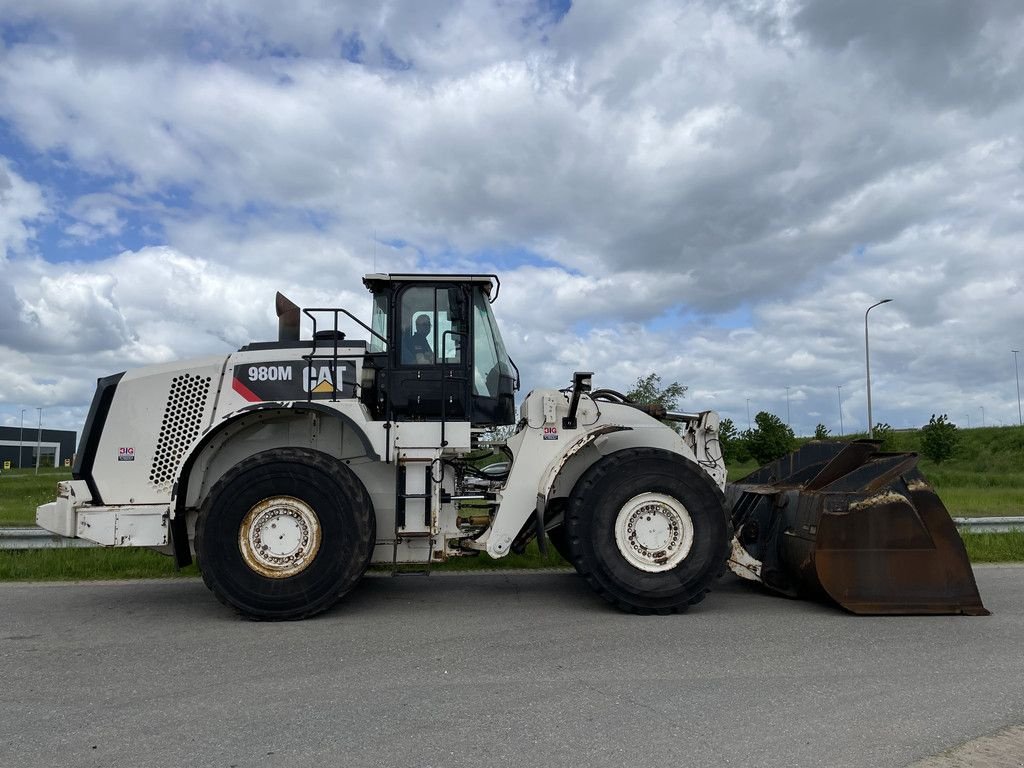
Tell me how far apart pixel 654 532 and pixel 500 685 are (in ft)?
8.17

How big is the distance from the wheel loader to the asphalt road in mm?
369

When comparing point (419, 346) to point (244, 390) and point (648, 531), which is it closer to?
point (244, 390)

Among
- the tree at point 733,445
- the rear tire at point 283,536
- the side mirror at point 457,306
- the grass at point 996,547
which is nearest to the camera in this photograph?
the rear tire at point 283,536

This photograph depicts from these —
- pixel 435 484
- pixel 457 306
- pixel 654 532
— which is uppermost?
pixel 457 306

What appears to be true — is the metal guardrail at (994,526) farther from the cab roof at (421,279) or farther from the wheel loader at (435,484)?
the cab roof at (421,279)

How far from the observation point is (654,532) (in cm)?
666

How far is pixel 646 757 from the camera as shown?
352cm

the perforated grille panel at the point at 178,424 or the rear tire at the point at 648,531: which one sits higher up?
the perforated grille panel at the point at 178,424

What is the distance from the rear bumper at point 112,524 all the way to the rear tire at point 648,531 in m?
3.37

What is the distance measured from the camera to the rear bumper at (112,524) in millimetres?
6504

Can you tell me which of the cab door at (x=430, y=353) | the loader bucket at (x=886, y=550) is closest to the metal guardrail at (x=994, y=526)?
the loader bucket at (x=886, y=550)

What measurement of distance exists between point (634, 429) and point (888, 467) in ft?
7.15

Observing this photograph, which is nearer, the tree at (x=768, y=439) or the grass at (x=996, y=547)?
the grass at (x=996, y=547)

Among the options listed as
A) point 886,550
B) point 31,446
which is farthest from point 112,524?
point 31,446
